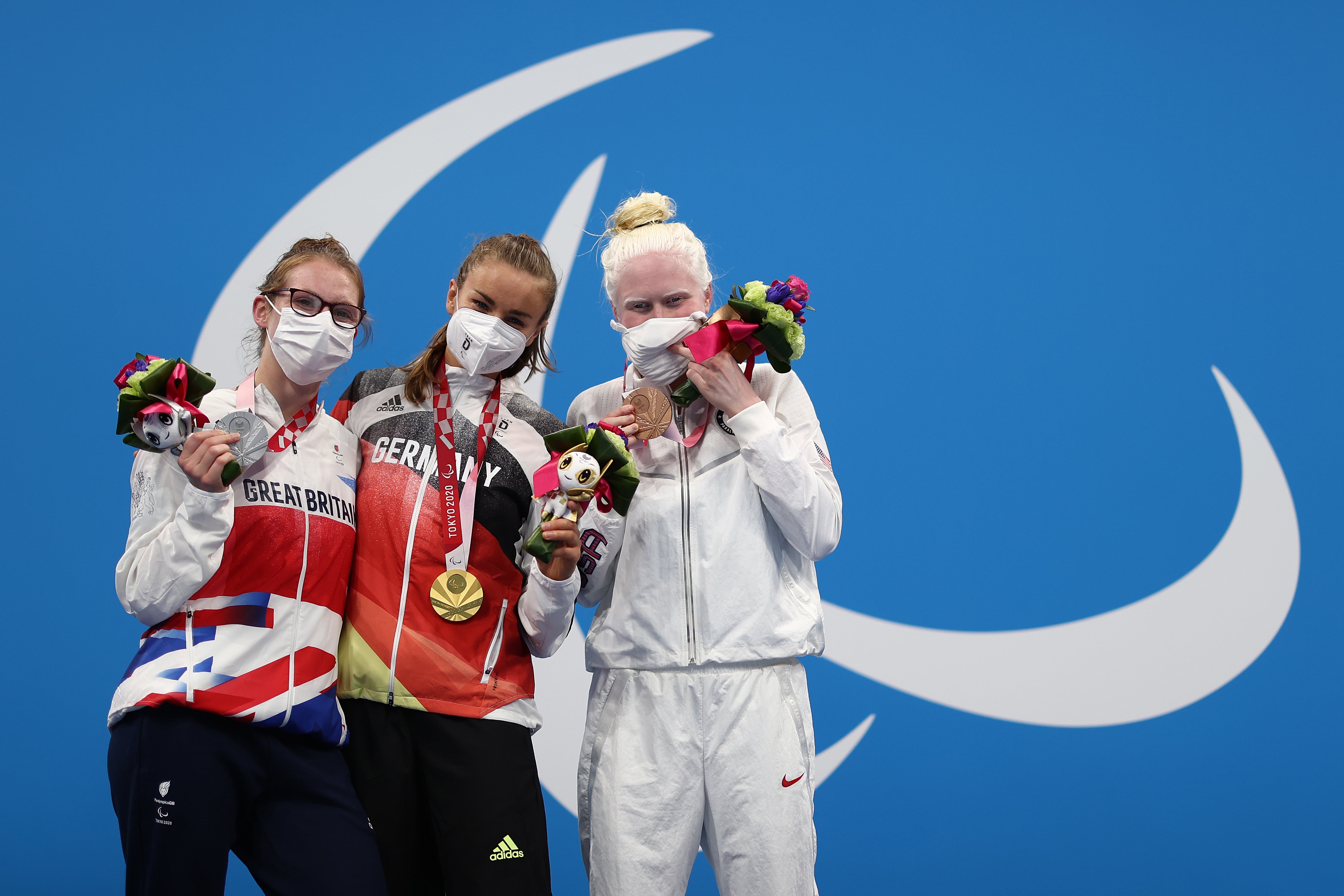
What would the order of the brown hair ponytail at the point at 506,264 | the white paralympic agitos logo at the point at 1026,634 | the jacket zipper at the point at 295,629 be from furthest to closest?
the white paralympic agitos logo at the point at 1026,634 < the brown hair ponytail at the point at 506,264 < the jacket zipper at the point at 295,629

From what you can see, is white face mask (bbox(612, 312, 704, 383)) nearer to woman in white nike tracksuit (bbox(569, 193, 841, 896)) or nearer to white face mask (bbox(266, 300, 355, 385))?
woman in white nike tracksuit (bbox(569, 193, 841, 896))

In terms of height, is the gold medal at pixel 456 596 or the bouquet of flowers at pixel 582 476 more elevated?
the bouquet of flowers at pixel 582 476

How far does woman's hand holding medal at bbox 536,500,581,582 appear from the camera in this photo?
1.87m

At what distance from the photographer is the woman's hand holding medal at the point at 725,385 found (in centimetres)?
201

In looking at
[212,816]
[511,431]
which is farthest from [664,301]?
[212,816]

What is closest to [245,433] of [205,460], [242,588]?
[205,460]

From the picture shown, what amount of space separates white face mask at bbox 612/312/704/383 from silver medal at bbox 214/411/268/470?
2.46ft

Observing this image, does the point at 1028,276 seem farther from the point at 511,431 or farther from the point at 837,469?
the point at 511,431

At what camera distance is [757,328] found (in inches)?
79.0

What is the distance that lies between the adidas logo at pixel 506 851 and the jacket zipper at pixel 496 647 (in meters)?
0.32

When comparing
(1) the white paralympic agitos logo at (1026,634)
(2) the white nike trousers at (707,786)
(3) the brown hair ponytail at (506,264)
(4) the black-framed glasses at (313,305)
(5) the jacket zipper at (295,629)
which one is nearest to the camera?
(5) the jacket zipper at (295,629)

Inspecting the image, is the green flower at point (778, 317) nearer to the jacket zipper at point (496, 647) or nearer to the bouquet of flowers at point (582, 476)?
the bouquet of flowers at point (582, 476)

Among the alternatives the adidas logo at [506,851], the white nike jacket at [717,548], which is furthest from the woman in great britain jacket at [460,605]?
the white nike jacket at [717,548]

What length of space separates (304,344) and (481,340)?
36cm
